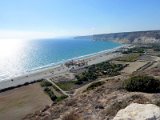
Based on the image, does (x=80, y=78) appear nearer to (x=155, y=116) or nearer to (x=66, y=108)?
(x=66, y=108)

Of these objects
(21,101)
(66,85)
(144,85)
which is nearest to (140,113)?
(144,85)

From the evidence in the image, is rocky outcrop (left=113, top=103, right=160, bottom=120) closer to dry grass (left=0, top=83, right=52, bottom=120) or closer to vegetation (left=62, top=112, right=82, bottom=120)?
vegetation (left=62, top=112, right=82, bottom=120)

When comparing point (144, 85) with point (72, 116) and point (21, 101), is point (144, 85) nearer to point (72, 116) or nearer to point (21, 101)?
point (72, 116)

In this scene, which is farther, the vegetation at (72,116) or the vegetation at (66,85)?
the vegetation at (66,85)

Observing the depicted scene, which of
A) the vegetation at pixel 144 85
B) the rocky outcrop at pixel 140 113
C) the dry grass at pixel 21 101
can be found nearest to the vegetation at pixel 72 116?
the rocky outcrop at pixel 140 113

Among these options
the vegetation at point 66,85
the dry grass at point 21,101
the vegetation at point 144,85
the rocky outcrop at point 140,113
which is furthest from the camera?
the vegetation at point 66,85

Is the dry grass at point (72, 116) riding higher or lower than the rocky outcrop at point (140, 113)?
lower

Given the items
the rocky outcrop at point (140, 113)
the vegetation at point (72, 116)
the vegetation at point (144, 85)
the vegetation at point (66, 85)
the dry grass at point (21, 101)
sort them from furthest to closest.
Result: the vegetation at point (66, 85) < the dry grass at point (21, 101) < the vegetation at point (144, 85) < the vegetation at point (72, 116) < the rocky outcrop at point (140, 113)

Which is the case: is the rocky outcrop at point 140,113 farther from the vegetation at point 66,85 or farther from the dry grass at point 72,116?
the vegetation at point 66,85

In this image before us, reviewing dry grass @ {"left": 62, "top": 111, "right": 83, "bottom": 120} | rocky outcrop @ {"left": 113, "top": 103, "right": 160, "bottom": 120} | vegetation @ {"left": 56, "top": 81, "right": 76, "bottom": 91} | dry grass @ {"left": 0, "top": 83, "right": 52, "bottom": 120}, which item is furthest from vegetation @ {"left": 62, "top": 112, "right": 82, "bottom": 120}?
vegetation @ {"left": 56, "top": 81, "right": 76, "bottom": 91}
